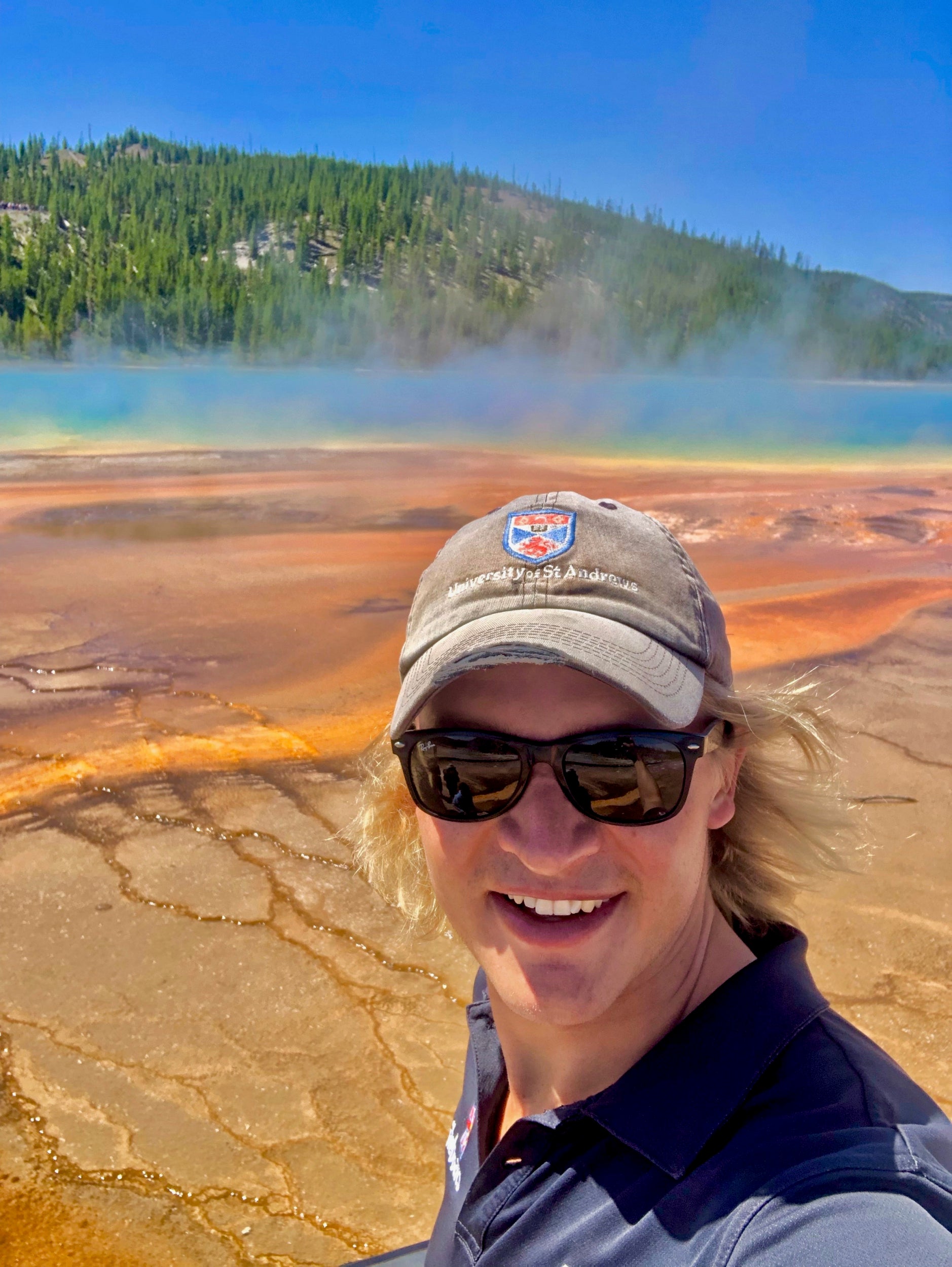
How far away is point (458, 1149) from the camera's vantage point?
156cm

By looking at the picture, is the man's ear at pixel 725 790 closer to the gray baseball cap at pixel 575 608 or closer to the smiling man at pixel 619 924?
the smiling man at pixel 619 924

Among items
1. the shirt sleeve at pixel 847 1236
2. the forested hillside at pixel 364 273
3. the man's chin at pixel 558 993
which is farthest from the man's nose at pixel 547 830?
the forested hillside at pixel 364 273

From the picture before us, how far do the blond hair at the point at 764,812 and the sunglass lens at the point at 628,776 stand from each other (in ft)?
0.52

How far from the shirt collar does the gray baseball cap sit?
339 millimetres

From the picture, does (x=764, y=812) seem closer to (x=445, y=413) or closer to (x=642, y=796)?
(x=642, y=796)

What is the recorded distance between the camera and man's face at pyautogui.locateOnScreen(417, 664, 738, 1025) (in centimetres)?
130

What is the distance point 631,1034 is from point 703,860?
0.26 m

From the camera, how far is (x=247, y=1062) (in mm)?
3062

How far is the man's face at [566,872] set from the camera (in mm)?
1302

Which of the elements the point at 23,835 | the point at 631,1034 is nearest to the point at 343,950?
the point at 23,835

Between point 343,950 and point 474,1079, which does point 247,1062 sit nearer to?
point 343,950

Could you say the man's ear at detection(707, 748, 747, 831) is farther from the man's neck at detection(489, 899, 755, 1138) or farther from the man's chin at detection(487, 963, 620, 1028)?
the man's chin at detection(487, 963, 620, 1028)

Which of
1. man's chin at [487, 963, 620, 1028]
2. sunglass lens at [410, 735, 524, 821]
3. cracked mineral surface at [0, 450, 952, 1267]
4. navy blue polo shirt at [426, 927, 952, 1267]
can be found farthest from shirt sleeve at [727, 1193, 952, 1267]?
cracked mineral surface at [0, 450, 952, 1267]

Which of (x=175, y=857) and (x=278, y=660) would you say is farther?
(x=278, y=660)
